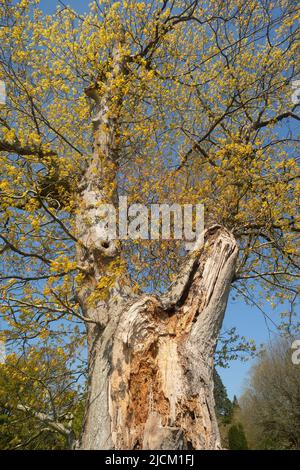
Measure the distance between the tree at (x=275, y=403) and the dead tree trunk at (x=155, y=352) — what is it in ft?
70.2

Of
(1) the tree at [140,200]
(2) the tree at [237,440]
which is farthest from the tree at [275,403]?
(1) the tree at [140,200]

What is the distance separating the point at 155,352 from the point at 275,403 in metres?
25.8

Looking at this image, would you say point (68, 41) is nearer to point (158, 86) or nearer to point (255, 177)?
point (158, 86)

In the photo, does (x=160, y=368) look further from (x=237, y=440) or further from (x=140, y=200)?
(x=237, y=440)

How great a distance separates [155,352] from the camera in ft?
11.7

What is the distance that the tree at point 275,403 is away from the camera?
78.2 ft

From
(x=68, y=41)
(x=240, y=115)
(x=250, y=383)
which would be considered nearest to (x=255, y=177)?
(x=240, y=115)

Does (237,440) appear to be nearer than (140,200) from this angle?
No

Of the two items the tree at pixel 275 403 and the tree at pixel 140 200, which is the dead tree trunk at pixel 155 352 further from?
the tree at pixel 275 403

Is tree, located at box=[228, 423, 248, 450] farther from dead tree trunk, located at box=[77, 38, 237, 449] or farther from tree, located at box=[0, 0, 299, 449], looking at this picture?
dead tree trunk, located at box=[77, 38, 237, 449]

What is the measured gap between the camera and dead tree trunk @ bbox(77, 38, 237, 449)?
10.1 ft

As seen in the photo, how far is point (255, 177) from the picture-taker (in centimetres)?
577

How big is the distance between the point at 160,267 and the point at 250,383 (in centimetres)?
2860

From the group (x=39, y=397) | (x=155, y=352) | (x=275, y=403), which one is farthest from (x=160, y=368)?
(x=275, y=403)
